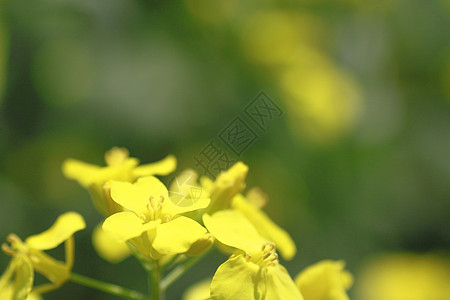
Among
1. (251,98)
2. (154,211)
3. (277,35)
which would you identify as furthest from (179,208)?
(277,35)

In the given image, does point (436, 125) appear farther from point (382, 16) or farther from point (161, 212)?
point (161, 212)

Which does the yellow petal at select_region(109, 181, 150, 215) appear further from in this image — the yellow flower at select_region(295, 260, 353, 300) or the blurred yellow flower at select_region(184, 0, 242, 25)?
the blurred yellow flower at select_region(184, 0, 242, 25)

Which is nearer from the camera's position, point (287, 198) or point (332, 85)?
point (287, 198)

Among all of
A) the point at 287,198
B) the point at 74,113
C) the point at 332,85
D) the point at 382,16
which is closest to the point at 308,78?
the point at 332,85

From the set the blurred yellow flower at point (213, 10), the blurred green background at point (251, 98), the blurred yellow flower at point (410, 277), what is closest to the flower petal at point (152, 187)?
the blurred green background at point (251, 98)

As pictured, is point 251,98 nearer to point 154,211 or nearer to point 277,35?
point 277,35

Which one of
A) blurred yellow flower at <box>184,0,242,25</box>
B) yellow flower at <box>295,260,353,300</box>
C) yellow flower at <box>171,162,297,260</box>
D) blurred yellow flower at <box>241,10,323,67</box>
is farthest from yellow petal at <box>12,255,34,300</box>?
blurred yellow flower at <box>241,10,323,67</box>
